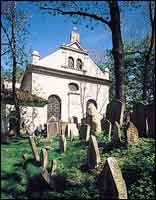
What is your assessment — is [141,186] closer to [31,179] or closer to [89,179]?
[89,179]

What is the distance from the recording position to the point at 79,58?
32000 millimetres

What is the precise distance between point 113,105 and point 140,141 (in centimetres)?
338

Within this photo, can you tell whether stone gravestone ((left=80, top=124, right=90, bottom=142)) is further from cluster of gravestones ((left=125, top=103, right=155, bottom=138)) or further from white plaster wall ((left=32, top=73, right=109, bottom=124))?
white plaster wall ((left=32, top=73, right=109, bottom=124))

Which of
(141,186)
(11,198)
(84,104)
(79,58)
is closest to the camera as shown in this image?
(11,198)

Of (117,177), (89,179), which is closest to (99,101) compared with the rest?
(89,179)

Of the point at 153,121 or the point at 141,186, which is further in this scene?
the point at 153,121

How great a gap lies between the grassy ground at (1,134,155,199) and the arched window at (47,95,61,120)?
16.8 m

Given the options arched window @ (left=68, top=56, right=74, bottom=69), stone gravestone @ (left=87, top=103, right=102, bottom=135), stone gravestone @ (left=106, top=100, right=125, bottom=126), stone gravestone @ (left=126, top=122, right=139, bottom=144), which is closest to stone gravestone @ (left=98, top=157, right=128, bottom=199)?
stone gravestone @ (left=126, top=122, right=139, bottom=144)

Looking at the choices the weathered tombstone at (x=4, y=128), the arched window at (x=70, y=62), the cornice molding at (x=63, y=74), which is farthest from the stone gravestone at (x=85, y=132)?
the arched window at (x=70, y=62)

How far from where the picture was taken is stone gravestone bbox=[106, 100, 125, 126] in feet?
38.4

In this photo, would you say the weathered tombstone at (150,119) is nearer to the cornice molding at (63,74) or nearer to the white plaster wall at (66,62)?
the cornice molding at (63,74)

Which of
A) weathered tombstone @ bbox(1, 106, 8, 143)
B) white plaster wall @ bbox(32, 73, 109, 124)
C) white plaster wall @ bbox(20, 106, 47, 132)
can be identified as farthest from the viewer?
white plaster wall @ bbox(32, 73, 109, 124)

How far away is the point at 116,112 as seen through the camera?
478 inches

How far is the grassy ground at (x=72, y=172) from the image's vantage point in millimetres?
1445
